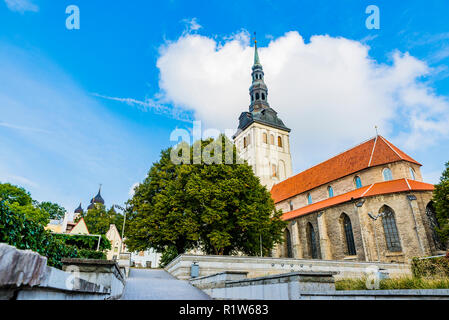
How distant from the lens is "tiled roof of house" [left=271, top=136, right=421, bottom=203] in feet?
111

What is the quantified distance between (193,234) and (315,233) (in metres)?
19.0

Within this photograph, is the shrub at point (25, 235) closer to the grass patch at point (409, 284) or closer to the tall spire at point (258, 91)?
the grass patch at point (409, 284)

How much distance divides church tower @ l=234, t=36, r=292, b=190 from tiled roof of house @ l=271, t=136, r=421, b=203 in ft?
22.6

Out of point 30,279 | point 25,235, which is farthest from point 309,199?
point 30,279

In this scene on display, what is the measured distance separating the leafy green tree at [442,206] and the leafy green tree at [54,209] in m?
58.3

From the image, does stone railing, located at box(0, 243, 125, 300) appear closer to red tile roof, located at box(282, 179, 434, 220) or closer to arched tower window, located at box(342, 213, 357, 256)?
red tile roof, located at box(282, 179, 434, 220)

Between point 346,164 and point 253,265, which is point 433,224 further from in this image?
point 253,265

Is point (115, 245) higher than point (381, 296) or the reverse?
higher

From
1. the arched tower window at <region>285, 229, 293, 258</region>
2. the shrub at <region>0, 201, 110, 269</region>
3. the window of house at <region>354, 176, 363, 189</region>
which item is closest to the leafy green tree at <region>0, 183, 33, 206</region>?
the shrub at <region>0, 201, 110, 269</region>

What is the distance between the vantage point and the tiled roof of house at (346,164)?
3391 cm

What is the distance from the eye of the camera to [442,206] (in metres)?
25.6
